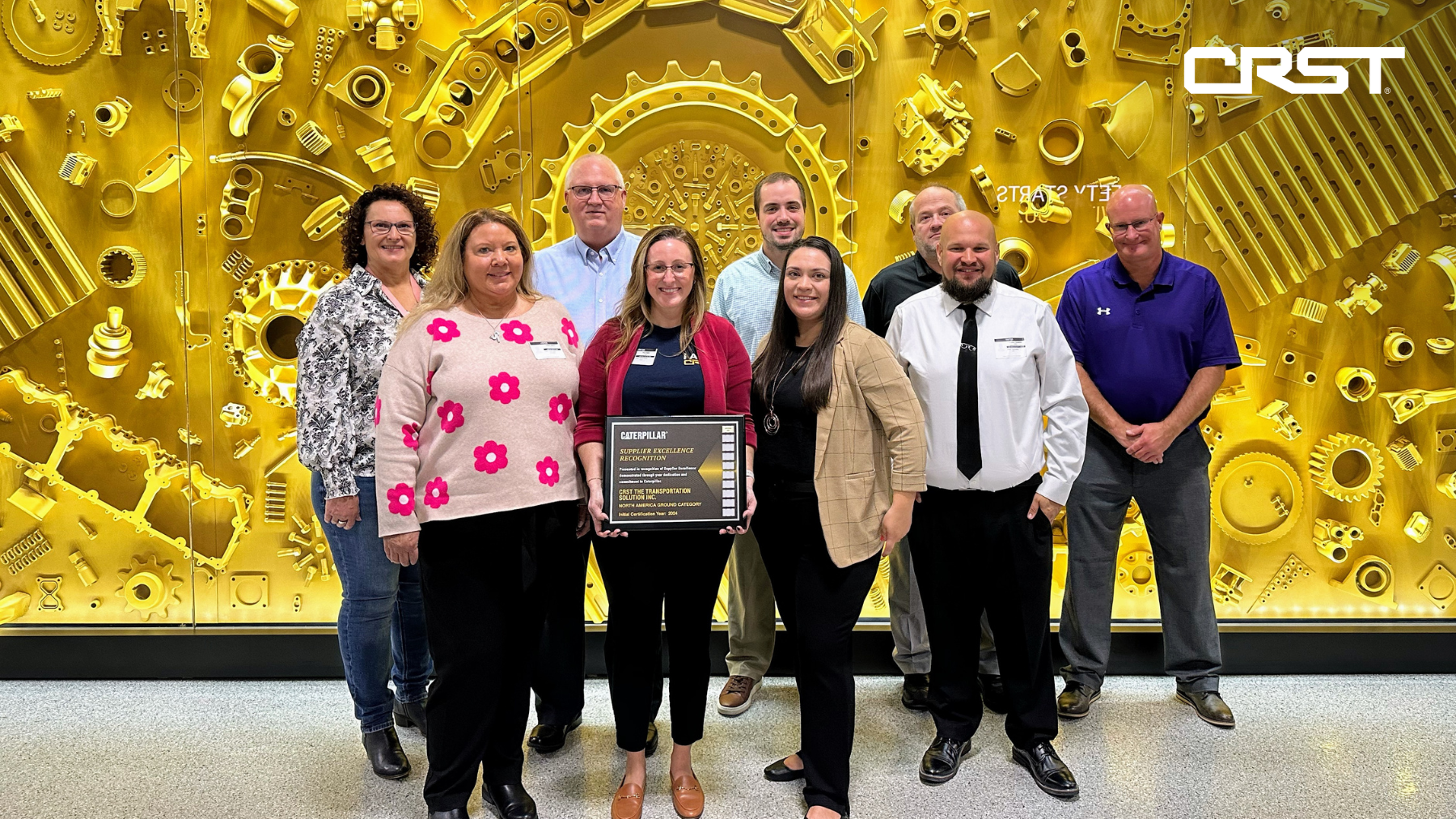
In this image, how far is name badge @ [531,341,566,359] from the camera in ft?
7.64

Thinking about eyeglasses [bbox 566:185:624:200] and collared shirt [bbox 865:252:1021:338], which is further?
collared shirt [bbox 865:252:1021:338]

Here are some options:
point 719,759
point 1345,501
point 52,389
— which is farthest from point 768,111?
point 52,389

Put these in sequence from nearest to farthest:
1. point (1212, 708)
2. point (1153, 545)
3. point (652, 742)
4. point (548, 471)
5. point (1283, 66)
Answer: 1. point (548, 471)
2. point (652, 742)
3. point (1212, 708)
4. point (1153, 545)
5. point (1283, 66)

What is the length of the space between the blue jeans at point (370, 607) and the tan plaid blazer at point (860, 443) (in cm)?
142

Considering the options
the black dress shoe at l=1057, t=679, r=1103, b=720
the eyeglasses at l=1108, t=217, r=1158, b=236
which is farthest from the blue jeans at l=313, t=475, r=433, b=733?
the eyeglasses at l=1108, t=217, r=1158, b=236

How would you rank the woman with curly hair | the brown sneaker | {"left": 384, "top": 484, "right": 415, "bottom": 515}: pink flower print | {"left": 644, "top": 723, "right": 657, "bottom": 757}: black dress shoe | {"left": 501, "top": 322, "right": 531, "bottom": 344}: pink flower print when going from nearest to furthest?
{"left": 384, "top": 484, "right": 415, "bottom": 515}: pink flower print < {"left": 501, "top": 322, "right": 531, "bottom": 344}: pink flower print < the woman with curly hair < {"left": 644, "top": 723, "right": 657, "bottom": 757}: black dress shoe < the brown sneaker

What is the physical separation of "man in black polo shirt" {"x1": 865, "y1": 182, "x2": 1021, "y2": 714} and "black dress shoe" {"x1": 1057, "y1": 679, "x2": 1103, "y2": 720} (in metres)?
0.22

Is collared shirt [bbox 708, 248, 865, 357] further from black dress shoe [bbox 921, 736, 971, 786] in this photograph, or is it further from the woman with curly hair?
black dress shoe [bbox 921, 736, 971, 786]

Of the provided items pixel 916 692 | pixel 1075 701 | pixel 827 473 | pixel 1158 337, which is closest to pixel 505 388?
pixel 827 473

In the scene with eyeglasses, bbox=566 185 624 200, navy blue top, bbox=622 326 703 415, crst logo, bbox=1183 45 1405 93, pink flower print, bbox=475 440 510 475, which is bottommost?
pink flower print, bbox=475 440 510 475

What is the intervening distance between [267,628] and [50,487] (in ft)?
3.74

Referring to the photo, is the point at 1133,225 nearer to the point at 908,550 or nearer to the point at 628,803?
the point at 908,550

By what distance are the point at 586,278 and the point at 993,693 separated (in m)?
2.22

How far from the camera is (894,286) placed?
322 cm
